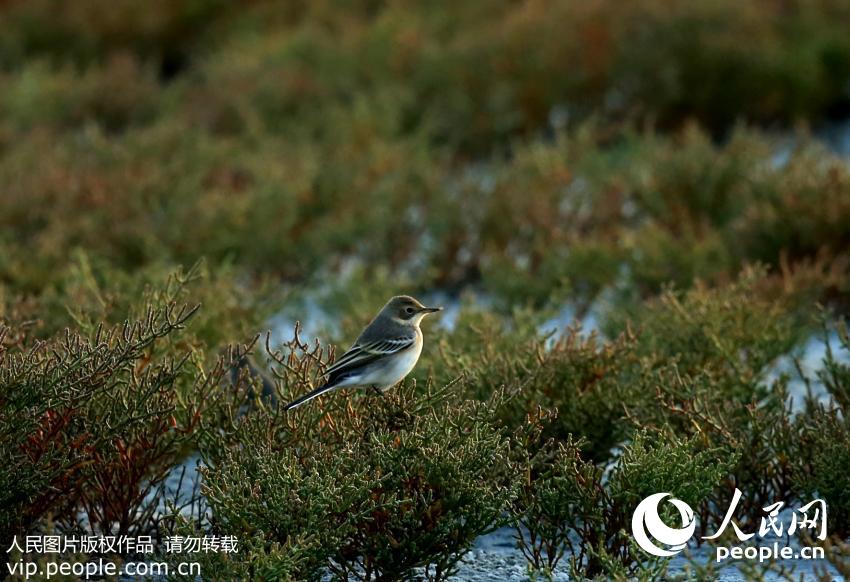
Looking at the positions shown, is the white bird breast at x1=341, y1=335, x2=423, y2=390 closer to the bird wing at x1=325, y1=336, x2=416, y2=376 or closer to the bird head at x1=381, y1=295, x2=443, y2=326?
the bird wing at x1=325, y1=336, x2=416, y2=376

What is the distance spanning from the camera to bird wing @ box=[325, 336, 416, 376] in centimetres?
379

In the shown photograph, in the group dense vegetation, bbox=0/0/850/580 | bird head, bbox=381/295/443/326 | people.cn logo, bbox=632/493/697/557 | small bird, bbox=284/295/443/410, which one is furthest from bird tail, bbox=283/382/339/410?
people.cn logo, bbox=632/493/697/557

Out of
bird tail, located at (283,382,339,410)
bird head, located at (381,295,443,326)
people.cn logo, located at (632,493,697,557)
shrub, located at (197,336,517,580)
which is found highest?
bird head, located at (381,295,443,326)

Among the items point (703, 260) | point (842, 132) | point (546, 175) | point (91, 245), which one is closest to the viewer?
point (703, 260)

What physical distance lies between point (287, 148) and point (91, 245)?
262 cm

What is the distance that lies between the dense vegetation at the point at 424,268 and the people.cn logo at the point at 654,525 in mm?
48

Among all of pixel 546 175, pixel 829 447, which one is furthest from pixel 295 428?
pixel 546 175

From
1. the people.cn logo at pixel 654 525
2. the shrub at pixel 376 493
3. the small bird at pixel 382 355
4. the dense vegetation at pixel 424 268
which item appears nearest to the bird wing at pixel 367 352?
the small bird at pixel 382 355

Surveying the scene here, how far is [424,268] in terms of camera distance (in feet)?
24.3

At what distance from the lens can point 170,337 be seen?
4461mm

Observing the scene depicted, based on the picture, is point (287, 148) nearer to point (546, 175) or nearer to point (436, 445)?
point (546, 175)

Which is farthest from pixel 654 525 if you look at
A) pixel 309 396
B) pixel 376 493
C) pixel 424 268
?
pixel 424 268

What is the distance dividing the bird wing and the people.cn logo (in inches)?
35.3

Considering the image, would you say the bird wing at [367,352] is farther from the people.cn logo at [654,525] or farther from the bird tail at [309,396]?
the people.cn logo at [654,525]
